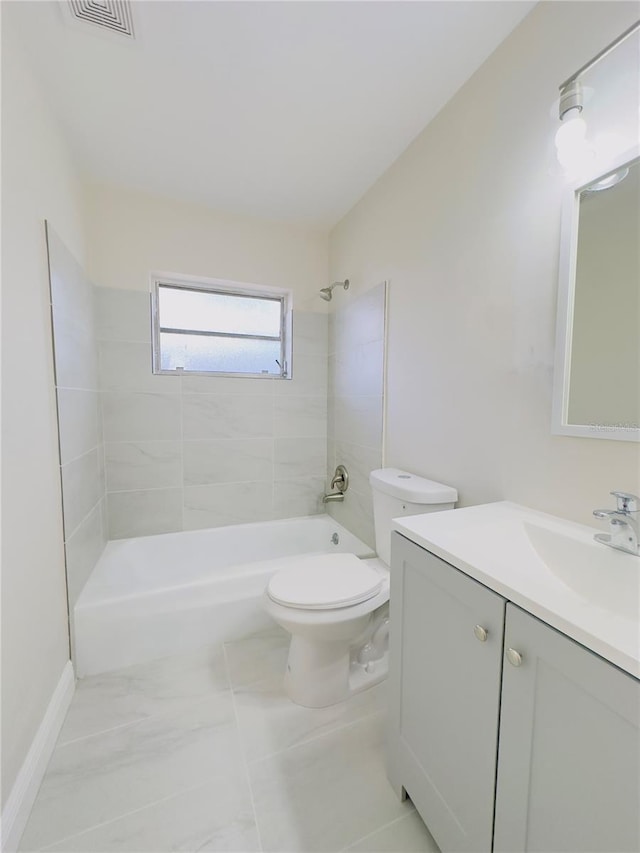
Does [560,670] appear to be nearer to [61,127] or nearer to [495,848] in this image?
[495,848]

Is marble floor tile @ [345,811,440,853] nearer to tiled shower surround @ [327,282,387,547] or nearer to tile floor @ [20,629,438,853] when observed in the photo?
tile floor @ [20,629,438,853]

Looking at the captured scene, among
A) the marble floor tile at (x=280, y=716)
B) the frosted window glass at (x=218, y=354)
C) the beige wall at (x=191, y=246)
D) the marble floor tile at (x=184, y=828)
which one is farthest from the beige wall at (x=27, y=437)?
the frosted window glass at (x=218, y=354)

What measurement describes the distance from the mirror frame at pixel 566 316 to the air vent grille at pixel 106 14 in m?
1.44

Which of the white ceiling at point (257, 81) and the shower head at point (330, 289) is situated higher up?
the white ceiling at point (257, 81)

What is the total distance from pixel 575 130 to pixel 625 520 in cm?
99

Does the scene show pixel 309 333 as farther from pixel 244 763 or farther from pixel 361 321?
pixel 244 763

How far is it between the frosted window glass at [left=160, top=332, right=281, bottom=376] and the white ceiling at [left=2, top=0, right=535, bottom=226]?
89 centimetres

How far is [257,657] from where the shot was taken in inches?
64.6

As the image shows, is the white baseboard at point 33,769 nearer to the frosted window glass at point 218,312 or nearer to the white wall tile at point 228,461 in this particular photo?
the white wall tile at point 228,461

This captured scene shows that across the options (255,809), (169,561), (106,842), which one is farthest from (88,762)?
(169,561)

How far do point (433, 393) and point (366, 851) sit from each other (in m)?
1.46

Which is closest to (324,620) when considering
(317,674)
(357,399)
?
(317,674)

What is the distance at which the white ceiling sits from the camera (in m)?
Result: 1.08

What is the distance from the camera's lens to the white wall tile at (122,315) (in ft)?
6.60
